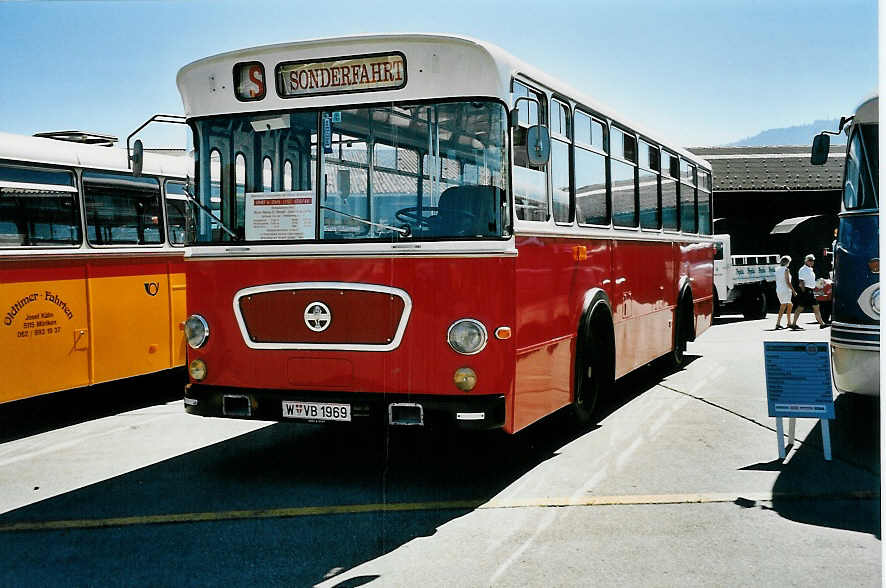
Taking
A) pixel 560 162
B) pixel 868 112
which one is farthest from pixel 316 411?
pixel 868 112

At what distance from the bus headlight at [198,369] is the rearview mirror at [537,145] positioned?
2.70 m

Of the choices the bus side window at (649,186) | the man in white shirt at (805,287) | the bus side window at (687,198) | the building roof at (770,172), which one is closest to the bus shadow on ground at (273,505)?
the bus side window at (649,186)

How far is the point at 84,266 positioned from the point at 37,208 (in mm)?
735

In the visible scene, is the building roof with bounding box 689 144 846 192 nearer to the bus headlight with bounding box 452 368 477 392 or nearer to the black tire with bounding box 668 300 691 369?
the black tire with bounding box 668 300 691 369

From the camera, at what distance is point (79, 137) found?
10156 mm

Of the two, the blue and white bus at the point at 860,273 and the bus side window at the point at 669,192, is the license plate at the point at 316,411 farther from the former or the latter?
the bus side window at the point at 669,192

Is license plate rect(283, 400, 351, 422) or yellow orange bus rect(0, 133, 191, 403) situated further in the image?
yellow orange bus rect(0, 133, 191, 403)

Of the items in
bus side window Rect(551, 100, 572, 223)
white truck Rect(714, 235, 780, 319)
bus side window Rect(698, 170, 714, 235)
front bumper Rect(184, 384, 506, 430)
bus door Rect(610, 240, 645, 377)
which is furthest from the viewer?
white truck Rect(714, 235, 780, 319)

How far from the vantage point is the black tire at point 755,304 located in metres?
24.1

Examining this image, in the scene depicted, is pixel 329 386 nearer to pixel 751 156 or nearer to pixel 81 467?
pixel 81 467

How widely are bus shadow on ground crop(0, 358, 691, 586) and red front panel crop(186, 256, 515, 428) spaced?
585 mm

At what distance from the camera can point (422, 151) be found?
630 cm

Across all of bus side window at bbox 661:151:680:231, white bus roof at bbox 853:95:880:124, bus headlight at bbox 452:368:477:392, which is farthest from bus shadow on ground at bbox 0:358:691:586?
bus side window at bbox 661:151:680:231

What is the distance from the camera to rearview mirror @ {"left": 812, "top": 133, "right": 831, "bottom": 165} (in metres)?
9.54
